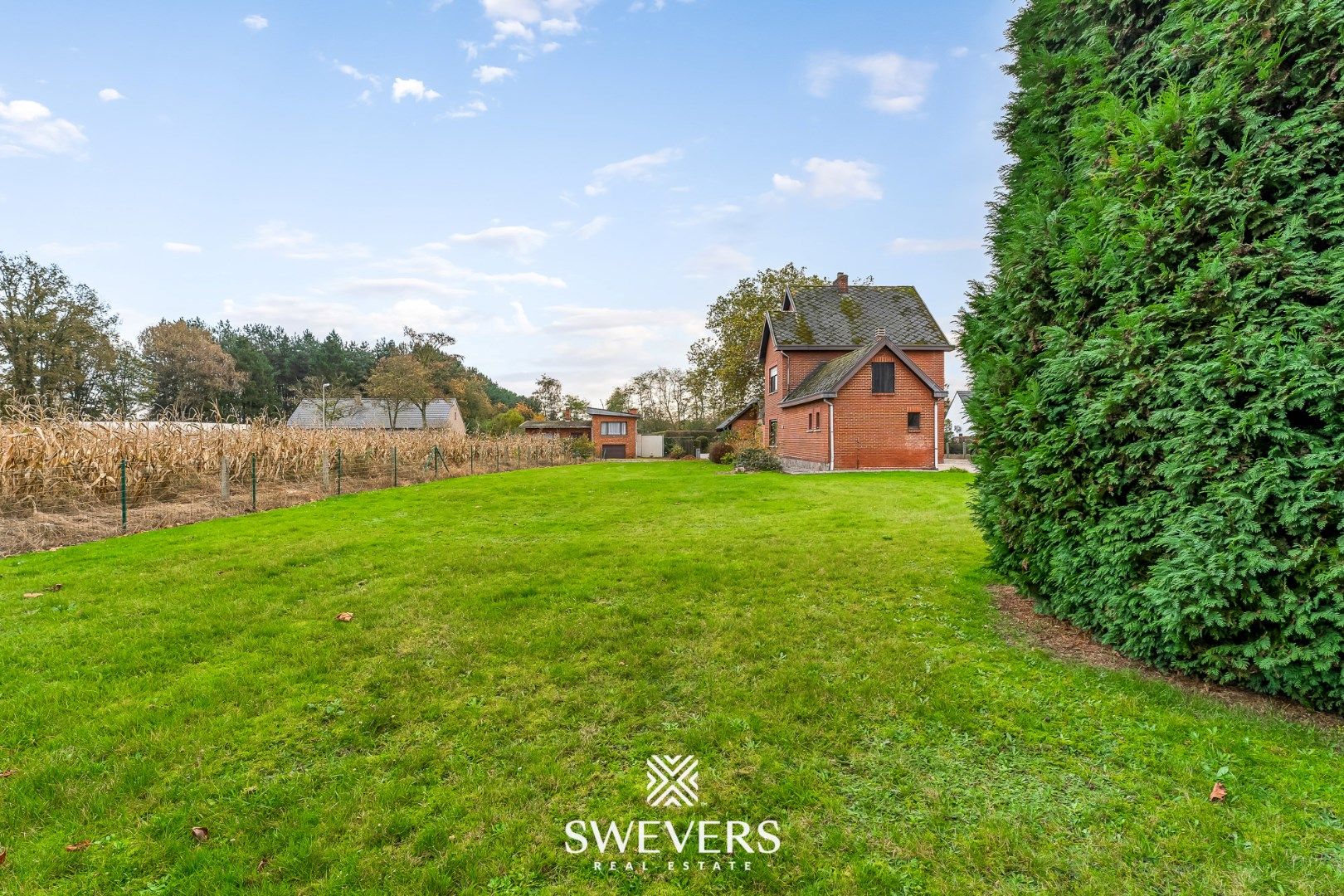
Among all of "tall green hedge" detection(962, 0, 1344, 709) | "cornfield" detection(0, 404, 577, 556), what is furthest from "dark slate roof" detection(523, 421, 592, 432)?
"tall green hedge" detection(962, 0, 1344, 709)

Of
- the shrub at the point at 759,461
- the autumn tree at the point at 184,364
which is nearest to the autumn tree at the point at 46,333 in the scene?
the autumn tree at the point at 184,364

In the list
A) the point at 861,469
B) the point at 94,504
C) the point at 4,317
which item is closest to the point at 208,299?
the point at 4,317

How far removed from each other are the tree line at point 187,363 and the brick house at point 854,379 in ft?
61.6

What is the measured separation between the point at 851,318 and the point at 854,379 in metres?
5.68

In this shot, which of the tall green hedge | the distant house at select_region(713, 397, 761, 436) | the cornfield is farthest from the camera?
the distant house at select_region(713, 397, 761, 436)

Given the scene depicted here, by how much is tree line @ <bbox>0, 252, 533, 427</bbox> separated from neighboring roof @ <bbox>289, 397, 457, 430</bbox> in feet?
4.65

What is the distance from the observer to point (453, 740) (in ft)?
9.11

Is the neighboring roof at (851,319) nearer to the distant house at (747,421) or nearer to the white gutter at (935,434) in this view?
the white gutter at (935,434)

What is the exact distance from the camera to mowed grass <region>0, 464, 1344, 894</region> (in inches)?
77.1

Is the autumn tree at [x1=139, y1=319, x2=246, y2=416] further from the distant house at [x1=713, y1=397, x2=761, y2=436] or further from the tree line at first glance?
the distant house at [x1=713, y1=397, x2=761, y2=436]

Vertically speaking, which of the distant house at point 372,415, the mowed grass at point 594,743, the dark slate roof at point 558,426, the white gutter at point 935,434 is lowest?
the mowed grass at point 594,743

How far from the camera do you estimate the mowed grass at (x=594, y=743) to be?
196 cm

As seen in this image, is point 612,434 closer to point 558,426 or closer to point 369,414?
point 558,426

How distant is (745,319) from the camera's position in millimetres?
33125
